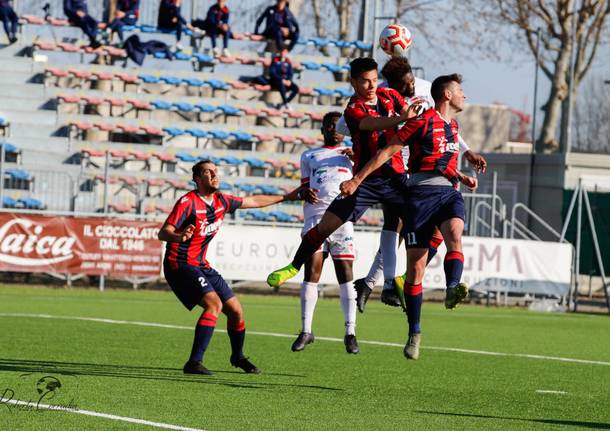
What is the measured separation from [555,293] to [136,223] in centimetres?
841

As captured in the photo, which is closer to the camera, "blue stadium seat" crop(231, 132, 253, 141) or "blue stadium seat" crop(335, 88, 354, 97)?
"blue stadium seat" crop(231, 132, 253, 141)

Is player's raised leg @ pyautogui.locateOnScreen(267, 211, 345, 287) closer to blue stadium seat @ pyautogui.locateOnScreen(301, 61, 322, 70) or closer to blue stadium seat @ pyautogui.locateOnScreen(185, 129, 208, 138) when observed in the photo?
blue stadium seat @ pyautogui.locateOnScreen(185, 129, 208, 138)

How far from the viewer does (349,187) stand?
376 inches

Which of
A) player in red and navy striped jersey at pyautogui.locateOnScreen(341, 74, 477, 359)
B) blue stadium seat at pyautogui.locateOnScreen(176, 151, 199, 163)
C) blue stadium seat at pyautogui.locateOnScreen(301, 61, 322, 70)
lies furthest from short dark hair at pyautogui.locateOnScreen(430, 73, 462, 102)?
blue stadium seat at pyautogui.locateOnScreen(301, 61, 322, 70)

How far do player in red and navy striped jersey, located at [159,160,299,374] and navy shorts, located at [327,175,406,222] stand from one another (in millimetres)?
680

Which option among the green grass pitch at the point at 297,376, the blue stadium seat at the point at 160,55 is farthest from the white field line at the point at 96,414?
the blue stadium seat at the point at 160,55

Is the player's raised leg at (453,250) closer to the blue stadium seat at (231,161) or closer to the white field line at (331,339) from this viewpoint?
the white field line at (331,339)

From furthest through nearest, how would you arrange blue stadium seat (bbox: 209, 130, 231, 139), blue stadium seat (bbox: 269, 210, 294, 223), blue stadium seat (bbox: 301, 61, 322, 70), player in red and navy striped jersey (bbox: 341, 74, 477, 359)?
blue stadium seat (bbox: 301, 61, 322, 70) → blue stadium seat (bbox: 209, 130, 231, 139) → blue stadium seat (bbox: 269, 210, 294, 223) → player in red and navy striped jersey (bbox: 341, 74, 477, 359)

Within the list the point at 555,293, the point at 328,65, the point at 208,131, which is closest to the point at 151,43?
the point at 208,131

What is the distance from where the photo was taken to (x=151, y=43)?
99.8ft

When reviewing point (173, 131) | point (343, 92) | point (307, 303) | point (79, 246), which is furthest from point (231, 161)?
point (307, 303)

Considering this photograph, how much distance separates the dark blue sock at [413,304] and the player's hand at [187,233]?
176cm

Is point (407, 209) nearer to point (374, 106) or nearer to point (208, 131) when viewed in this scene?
point (374, 106)

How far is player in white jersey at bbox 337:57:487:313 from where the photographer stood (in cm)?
1034
